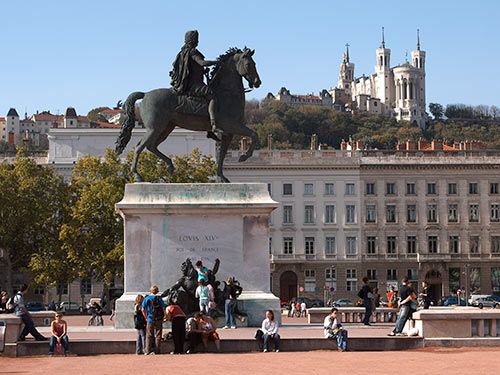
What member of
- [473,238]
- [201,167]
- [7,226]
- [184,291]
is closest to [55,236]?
[7,226]

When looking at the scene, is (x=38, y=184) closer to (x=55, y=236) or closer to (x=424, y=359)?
(x=55, y=236)

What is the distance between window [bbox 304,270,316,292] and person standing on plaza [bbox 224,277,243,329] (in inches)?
3076

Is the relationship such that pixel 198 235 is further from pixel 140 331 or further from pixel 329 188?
pixel 329 188

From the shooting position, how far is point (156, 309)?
26.1 m

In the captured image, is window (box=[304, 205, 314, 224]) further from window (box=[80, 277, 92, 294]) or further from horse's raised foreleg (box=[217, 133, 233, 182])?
horse's raised foreleg (box=[217, 133, 233, 182])

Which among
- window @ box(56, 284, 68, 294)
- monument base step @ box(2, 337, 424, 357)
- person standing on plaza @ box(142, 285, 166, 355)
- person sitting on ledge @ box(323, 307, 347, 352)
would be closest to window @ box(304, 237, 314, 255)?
window @ box(56, 284, 68, 294)

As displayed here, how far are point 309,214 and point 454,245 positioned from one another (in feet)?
44.2

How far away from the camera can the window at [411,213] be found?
109938mm

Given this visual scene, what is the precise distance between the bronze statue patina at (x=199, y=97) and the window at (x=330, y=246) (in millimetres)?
76719

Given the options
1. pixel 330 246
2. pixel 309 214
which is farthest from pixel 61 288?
pixel 330 246

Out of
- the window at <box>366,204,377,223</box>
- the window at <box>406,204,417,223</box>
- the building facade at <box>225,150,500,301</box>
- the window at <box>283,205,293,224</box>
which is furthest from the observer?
the window at <box>406,204,417,223</box>

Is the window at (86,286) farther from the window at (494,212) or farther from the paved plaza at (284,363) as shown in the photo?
the paved plaza at (284,363)

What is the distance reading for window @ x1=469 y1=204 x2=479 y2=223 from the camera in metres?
110

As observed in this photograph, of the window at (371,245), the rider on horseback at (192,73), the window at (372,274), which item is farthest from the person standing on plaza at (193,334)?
the window at (371,245)
